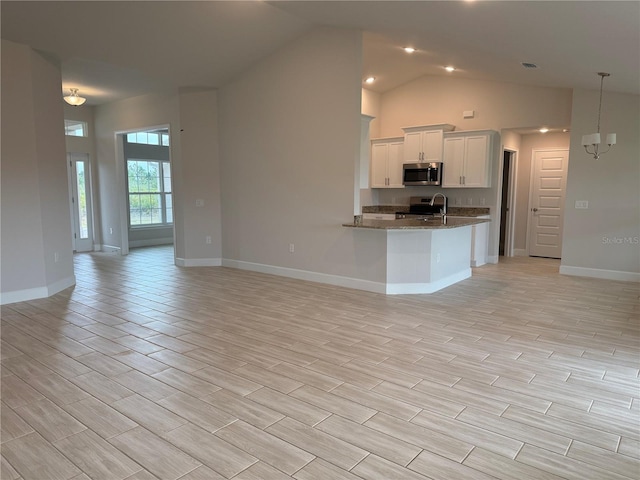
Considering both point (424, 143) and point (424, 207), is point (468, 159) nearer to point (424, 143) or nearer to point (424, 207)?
point (424, 143)

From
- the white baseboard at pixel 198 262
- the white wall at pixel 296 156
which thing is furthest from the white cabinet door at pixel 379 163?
the white baseboard at pixel 198 262

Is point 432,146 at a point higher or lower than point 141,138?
lower

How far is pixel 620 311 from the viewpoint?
15.2 ft

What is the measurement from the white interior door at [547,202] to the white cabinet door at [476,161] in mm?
1888

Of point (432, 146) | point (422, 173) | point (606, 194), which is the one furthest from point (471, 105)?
Answer: point (606, 194)

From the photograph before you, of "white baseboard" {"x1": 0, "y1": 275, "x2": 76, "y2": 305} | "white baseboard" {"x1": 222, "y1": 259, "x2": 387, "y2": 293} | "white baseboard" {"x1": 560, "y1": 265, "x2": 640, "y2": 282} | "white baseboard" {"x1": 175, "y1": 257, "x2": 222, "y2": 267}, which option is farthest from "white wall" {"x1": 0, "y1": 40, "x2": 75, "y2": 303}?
"white baseboard" {"x1": 560, "y1": 265, "x2": 640, "y2": 282}

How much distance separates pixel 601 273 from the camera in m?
6.34

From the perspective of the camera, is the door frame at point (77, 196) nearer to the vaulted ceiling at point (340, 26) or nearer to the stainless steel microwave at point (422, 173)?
the vaulted ceiling at point (340, 26)

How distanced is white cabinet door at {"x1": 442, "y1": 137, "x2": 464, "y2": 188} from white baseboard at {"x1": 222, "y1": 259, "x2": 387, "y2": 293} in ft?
10.4

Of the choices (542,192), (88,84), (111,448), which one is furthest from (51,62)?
(542,192)

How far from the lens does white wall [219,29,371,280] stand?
5.53 m

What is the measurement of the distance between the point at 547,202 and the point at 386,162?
3368 millimetres

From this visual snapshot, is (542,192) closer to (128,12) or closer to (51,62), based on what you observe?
(128,12)

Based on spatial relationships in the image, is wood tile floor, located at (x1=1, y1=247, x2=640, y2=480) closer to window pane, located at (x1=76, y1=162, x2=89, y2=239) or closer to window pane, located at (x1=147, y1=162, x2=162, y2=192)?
window pane, located at (x1=76, y1=162, x2=89, y2=239)
